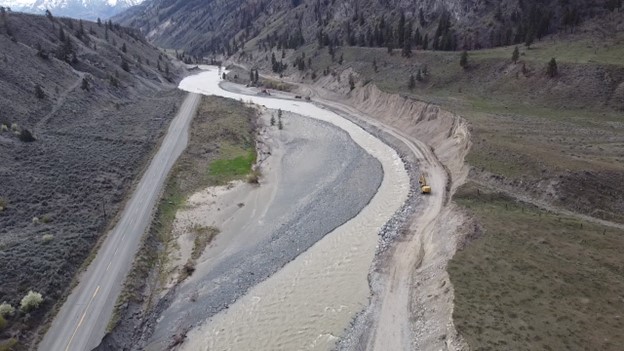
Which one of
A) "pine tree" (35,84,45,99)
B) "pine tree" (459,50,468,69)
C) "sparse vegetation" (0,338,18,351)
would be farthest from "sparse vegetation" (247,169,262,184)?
"pine tree" (459,50,468,69)

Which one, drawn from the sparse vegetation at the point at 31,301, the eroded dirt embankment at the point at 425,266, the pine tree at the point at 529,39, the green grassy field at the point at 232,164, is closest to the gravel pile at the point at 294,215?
the green grassy field at the point at 232,164

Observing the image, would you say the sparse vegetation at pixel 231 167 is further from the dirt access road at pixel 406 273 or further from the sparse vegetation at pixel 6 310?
the sparse vegetation at pixel 6 310

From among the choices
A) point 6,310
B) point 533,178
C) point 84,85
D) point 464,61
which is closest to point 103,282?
point 6,310

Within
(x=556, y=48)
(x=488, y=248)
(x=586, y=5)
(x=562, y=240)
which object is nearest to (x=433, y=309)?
(x=488, y=248)

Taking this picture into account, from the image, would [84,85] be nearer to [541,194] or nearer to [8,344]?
[8,344]

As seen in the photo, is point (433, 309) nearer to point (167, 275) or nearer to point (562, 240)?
point (562, 240)
